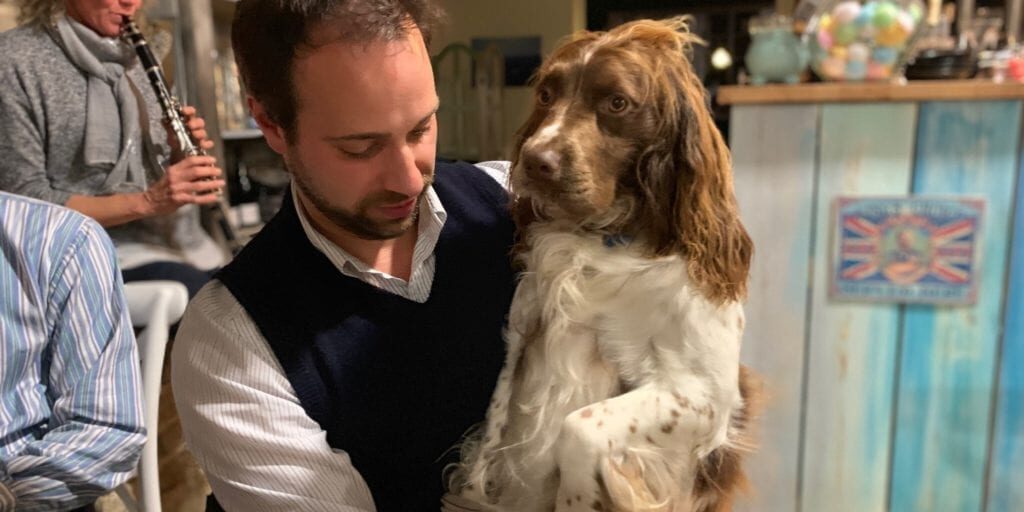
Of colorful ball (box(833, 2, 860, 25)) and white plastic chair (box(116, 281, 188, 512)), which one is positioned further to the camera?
colorful ball (box(833, 2, 860, 25))

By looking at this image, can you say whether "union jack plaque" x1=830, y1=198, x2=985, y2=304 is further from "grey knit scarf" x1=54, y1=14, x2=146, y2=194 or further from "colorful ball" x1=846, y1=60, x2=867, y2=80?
"grey knit scarf" x1=54, y1=14, x2=146, y2=194

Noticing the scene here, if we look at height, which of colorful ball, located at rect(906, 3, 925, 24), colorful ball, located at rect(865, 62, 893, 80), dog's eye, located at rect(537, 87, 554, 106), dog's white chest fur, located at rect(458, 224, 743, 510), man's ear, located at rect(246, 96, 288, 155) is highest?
colorful ball, located at rect(906, 3, 925, 24)

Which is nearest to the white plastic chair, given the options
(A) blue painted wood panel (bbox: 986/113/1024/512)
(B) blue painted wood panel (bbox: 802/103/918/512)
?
(B) blue painted wood panel (bbox: 802/103/918/512)

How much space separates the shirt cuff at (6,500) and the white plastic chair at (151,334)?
13.4 inches

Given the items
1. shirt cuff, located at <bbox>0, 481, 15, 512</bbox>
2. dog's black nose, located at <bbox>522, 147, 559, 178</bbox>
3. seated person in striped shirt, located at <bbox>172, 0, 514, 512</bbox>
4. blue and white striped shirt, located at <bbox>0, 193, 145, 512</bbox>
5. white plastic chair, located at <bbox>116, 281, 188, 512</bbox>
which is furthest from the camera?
white plastic chair, located at <bbox>116, 281, 188, 512</bbox>

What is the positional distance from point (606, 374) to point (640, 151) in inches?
11.9

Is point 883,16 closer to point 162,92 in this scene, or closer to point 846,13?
point 846,13

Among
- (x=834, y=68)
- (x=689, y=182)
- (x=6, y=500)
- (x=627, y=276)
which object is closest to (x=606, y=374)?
(x=627, y=276)

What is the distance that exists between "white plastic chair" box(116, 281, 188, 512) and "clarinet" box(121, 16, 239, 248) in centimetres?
Answer: 38

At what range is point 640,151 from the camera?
1013mm

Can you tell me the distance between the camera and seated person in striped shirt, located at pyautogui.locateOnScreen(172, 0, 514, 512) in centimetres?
109

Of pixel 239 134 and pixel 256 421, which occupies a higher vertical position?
pixel 239 134

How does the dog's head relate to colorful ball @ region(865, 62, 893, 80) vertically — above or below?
below

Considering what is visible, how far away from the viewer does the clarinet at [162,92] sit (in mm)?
1948
